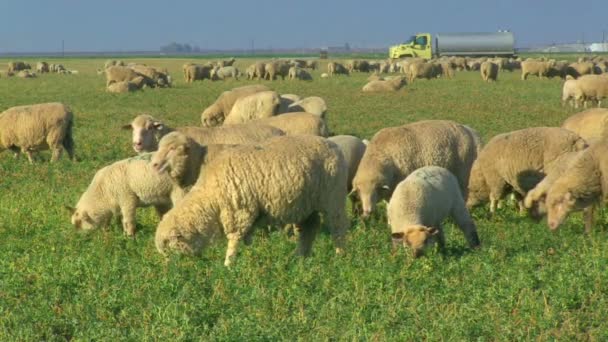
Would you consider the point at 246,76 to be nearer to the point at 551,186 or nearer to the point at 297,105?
the point at 297,105

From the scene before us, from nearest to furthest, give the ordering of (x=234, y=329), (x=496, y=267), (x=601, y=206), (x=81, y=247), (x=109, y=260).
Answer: (x=234, y=329) < (x=496, y=267) < (x=109, y=260) < (x=81, y=247) < (x=601, y=206)

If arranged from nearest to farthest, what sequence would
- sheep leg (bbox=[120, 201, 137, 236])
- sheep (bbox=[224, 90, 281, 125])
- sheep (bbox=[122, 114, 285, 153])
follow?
sheep leg (bbox=[120, 201, 137, 236])
sheep (bbox=[122, 114, 285, 153])
sheep (bbox=[224, 90, 281, 125])

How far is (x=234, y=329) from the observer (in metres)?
6.23

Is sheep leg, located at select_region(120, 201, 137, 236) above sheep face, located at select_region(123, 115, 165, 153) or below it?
below

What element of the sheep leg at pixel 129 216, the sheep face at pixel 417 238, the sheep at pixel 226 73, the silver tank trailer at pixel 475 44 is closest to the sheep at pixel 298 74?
the sheep at pixel 226 73

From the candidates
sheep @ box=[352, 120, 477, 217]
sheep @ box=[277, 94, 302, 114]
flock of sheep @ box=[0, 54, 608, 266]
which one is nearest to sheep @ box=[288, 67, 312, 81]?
sheep @ box=[277, 94, 302, 114]

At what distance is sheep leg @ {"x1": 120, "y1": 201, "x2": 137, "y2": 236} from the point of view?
10.2 m

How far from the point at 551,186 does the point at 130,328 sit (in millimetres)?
5343

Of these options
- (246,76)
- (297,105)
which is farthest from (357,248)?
(246,76)

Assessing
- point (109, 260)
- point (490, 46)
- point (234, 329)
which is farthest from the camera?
point (490, 46)

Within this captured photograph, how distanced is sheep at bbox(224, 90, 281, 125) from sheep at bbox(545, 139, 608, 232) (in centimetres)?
942

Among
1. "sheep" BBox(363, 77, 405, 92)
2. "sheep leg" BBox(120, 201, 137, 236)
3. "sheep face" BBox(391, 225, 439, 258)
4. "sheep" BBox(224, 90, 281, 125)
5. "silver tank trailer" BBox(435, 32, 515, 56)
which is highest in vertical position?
"silver tank trailer" BBox(435, 32, 515, 56)

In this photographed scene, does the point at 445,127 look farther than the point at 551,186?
Yes

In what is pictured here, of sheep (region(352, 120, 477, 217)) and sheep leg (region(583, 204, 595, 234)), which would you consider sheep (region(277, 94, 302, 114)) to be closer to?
sheep (region(352, 120, 477, 217))
